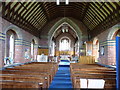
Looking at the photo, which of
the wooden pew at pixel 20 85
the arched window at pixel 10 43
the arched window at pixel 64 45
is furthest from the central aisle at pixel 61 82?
the arched window at pixel 64 45

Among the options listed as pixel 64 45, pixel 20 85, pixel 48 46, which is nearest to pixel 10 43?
pixel 48 46

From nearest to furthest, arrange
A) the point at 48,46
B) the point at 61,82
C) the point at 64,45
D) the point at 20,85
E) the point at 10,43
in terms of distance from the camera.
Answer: the point at 20,85 → the point at 61,82 → the point at 10,43 → the point at 48,46 → the point at 64,45

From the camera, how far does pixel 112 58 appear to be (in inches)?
427

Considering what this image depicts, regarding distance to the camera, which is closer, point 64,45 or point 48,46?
point 48,46

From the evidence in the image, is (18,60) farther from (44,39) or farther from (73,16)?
(73,16)

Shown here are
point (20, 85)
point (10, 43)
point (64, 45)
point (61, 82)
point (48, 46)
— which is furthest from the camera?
point (64, 45)

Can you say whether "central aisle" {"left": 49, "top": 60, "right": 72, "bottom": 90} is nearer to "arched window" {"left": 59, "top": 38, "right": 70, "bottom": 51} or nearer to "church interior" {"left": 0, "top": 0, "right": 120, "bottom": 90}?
"church interior" {"left": 0, "top": 0, "right": 120, "bottom": 90}

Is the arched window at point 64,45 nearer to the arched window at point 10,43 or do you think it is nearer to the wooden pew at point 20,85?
the arched window at point 10,43

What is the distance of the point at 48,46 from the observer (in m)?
18.7

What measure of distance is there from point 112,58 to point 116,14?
3507 mm

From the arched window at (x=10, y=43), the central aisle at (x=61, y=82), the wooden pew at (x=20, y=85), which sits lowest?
the central aisle at (x=61, y=82)

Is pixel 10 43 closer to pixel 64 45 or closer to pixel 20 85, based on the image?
pixel 20 85

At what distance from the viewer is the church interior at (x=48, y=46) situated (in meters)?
4.61

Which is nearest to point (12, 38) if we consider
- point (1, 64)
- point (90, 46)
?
point (1, 64)
